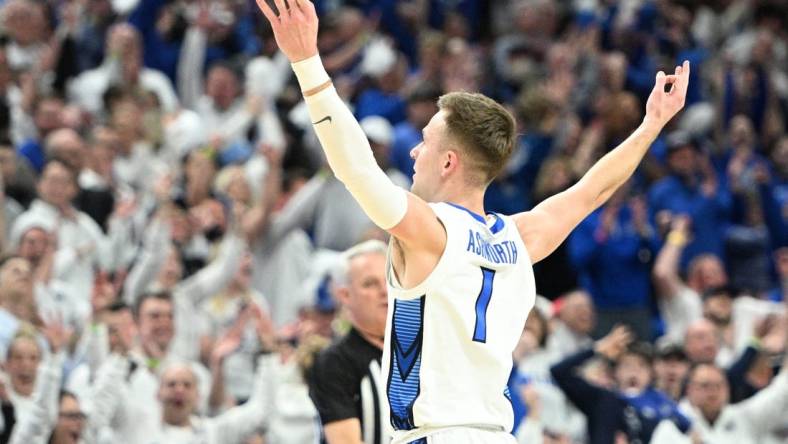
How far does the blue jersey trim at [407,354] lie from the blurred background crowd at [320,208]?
10.9 feet

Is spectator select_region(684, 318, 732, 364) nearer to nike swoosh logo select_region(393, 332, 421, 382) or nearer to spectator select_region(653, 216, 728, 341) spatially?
spectator select_region(653, 216, 728, 341)

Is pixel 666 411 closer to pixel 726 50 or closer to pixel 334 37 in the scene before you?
pixel 334 37

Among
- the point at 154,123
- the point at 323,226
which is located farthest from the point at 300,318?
the point at 154,123

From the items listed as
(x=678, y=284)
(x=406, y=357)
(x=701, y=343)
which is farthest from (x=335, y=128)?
(x=678, y=284)

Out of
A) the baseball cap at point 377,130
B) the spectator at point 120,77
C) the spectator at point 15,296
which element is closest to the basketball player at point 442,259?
the spectator at point 15,296

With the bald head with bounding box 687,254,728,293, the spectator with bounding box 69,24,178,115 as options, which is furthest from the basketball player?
the spectator with bounding box 69,24,178,115

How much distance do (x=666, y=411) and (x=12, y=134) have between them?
21.8 feet

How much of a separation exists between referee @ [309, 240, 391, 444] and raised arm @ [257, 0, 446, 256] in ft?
6.33

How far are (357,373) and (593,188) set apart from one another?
1677 millimetres

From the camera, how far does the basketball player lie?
479 cm

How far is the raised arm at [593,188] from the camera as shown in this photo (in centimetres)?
549

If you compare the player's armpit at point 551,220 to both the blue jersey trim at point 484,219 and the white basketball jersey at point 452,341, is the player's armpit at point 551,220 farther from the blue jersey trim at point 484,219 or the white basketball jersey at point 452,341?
the white basketball jersey at point 452,341

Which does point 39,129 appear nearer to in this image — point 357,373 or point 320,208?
point 320,208

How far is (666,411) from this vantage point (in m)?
10.8
